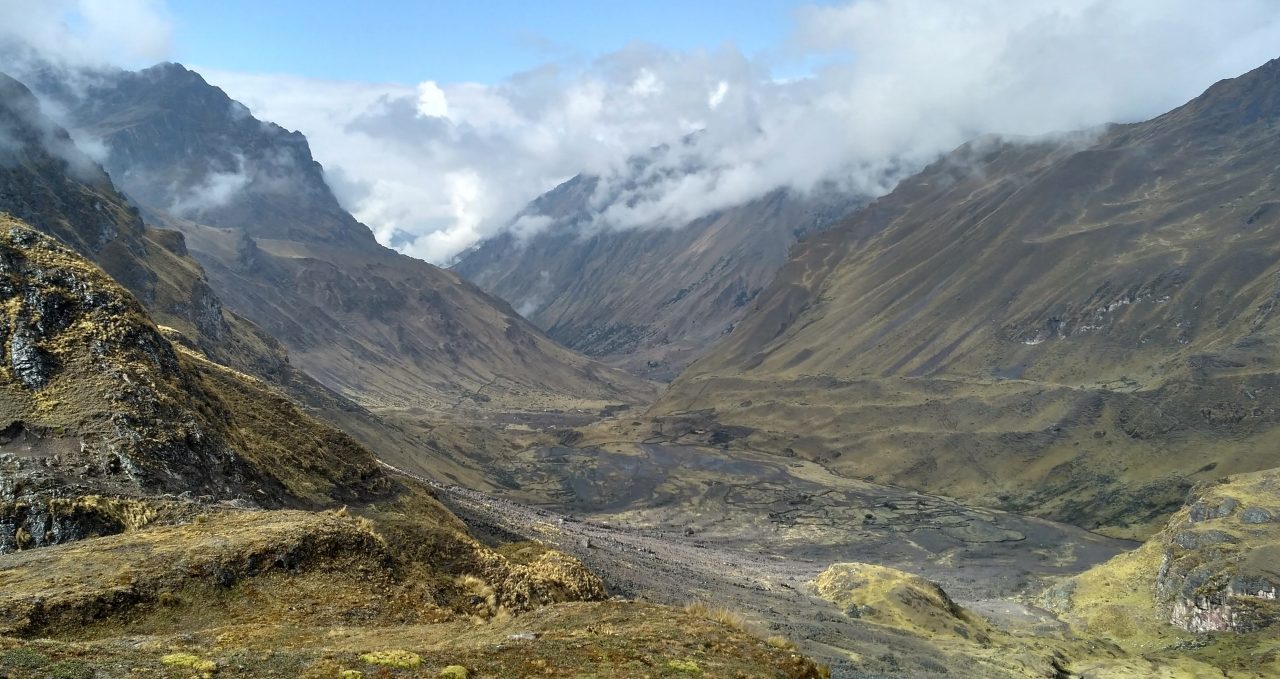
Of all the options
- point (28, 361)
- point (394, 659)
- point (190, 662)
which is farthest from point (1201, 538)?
point (28, 361)

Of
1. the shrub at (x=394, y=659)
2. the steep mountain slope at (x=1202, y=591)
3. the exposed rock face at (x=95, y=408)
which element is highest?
the exposed rock face at (x=95, y=408)

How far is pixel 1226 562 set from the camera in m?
72.5

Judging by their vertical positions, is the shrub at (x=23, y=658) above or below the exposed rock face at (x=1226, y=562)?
above

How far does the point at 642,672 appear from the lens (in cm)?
1521

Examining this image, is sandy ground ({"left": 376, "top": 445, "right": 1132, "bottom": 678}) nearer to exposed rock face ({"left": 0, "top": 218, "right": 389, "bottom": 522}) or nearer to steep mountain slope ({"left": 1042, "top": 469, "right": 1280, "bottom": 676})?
steep mountain slope ({"left": 1042, "top": 469, "right": 1280, "bottom": 676})

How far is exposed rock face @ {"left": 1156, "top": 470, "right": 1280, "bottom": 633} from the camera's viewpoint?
221ft

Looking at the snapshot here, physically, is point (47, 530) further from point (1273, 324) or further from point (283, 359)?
point (1273, 324)

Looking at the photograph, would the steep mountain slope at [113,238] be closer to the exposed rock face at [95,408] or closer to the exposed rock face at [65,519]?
the exposed rock face at [95,408]

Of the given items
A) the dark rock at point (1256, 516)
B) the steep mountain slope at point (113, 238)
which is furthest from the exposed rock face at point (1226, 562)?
the steep mountain slope at point (113, 238)

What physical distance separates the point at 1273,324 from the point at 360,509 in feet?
577

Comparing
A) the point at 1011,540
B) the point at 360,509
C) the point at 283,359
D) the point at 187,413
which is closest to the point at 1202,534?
the point at 1011,540

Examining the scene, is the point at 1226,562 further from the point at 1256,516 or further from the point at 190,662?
the point at 190,662

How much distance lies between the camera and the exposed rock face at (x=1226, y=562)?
67375 millimetres

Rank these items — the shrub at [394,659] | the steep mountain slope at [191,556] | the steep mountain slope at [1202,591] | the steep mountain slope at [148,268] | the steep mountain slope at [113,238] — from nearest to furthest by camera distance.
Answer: the shrub at [394,659] < the steep mountain slope at [191,556] < the steep mountain slope at [1202,591] < the steep mountain slope at [113,238] < the steep mountain slope at [148,268]
